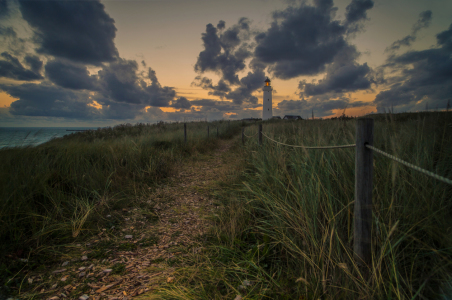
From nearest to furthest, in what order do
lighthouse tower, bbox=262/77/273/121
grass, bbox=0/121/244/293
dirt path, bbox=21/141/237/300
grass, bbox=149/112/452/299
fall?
grass, bbox=149/112/452/299 → dirt path, bbox=21/141/237/300 → grass, bbox=0/121/244/293 → lighthouse tower, bbox=262/77/273/121

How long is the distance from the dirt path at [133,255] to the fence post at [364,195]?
179 centimetres

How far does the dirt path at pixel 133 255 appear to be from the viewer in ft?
6.46

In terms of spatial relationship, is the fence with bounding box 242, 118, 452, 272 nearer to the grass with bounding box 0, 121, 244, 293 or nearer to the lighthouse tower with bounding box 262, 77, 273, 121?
the grass with bounding box 0, 121, 244, 293

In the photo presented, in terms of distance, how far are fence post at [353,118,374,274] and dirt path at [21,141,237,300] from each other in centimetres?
179

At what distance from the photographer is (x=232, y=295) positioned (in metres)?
1.75

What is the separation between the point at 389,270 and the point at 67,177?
4845mm

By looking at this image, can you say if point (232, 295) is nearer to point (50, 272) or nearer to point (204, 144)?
point (50, 272)

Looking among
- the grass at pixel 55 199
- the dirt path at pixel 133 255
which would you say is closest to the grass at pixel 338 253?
the dirt path at pixel 133 255

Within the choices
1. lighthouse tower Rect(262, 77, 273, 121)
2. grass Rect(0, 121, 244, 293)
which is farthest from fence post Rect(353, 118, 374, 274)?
lighthouse tower Rect(262, 77, 273, 121)

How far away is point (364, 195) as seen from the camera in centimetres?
161

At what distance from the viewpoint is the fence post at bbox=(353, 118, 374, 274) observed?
158cm

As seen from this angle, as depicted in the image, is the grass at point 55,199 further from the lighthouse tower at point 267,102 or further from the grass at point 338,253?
the lighthouse tower at point 267,102

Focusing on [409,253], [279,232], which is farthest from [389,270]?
[279,232]

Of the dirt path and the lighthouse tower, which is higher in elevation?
the lighthouse tower
